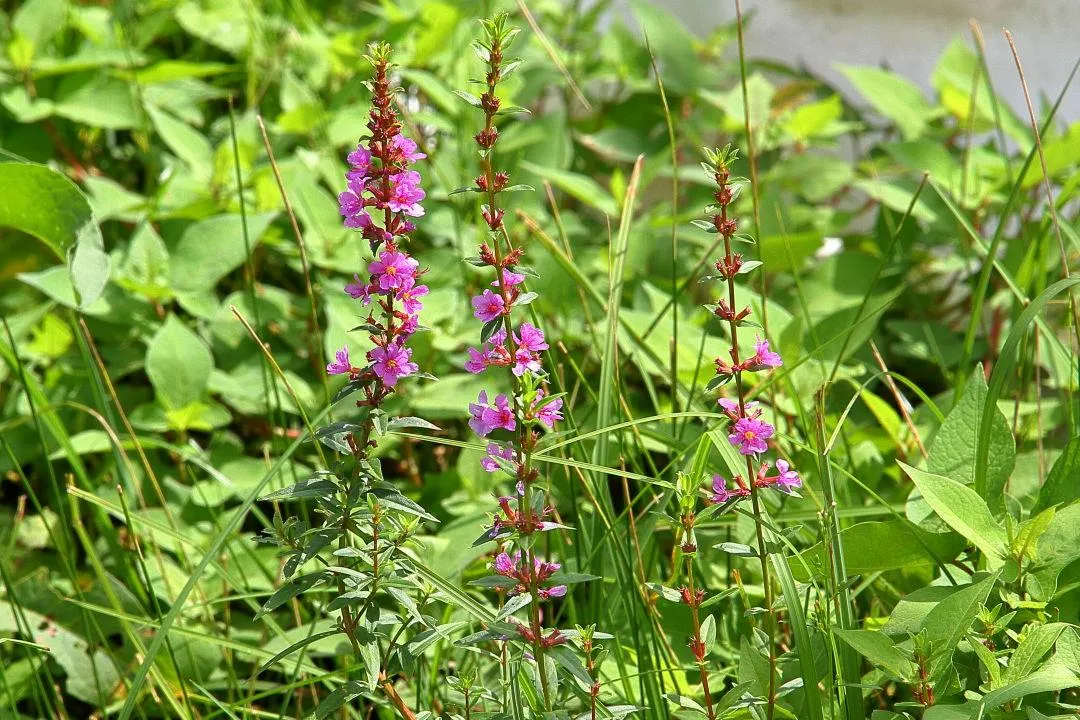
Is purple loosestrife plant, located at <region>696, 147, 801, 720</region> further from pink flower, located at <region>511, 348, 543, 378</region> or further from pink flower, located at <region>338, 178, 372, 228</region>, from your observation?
pink flower, located at <region>338, 178, 372, 228</region>

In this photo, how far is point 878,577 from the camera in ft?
3.95

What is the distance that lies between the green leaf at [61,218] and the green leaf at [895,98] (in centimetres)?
131

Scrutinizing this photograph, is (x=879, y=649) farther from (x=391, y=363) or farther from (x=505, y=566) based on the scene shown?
(x=391, y=363)

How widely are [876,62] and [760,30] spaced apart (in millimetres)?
277

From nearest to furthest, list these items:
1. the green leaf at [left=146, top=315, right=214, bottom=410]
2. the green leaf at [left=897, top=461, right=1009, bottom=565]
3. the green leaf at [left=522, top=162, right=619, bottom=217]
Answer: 1. the green leaf at [left=897, top=461, right=1009, bottom=565]
2. the green leaf at [left=146, top=315, right=214, bottom=410]
3. the green leaf at [left=522, top=162, right=619, bottom=217]

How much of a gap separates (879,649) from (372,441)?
1.47 feet

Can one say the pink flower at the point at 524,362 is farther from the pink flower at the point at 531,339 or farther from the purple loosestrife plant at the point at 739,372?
the purple loosestrife plant at the point at 739,372

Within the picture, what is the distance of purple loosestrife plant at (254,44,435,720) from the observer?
855mm

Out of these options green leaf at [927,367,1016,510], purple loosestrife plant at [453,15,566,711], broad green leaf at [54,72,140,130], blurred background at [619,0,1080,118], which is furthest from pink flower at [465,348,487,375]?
blurred background at [619,0,1080,118]

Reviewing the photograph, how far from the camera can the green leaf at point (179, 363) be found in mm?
1525

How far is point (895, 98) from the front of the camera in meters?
2.04

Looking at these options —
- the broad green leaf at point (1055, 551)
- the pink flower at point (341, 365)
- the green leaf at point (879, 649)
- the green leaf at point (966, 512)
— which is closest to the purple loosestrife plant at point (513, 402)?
the pink flower at point (341, 365)

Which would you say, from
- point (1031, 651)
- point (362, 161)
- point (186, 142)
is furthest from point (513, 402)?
point (186, 142)

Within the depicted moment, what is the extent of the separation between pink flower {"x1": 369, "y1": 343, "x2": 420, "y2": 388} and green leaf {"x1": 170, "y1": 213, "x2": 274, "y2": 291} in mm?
855
